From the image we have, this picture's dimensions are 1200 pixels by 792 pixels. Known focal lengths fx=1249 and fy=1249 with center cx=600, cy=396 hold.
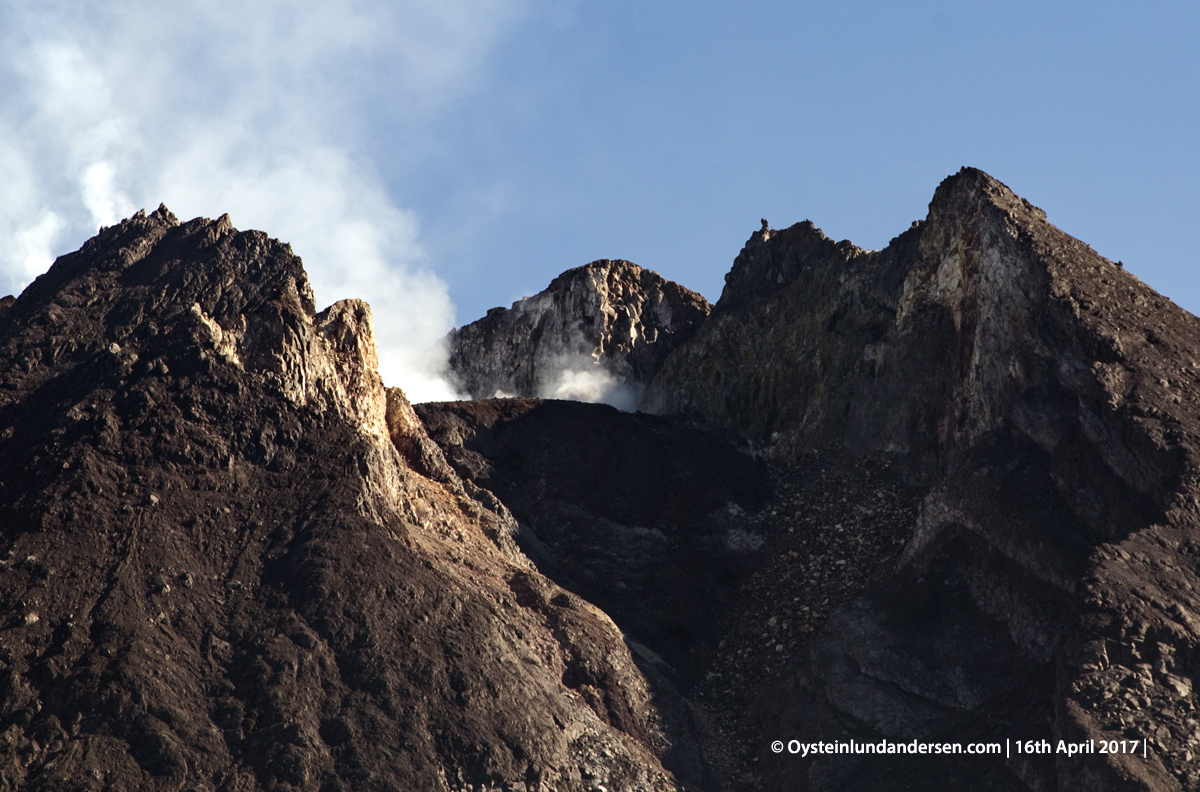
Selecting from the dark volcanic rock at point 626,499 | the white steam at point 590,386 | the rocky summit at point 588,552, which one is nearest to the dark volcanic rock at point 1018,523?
the rocky summit at point 588,552

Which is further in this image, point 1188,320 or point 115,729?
point 1188,320

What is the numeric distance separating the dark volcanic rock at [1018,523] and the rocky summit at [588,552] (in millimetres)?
96

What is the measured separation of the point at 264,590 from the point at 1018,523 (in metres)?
20.0

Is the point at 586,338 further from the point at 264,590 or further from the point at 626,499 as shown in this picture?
the point at 264,590

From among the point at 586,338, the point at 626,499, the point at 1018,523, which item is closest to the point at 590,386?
the point at 586,338

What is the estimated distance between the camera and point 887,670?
3331cm

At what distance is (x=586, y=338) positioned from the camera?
214ft

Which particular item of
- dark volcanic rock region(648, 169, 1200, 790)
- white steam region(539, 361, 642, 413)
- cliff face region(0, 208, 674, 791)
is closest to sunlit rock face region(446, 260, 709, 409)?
white steam region(539, 361, 642, 413)

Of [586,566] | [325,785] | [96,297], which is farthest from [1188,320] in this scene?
[96,297]

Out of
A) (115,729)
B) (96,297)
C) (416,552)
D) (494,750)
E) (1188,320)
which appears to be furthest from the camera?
(96,297)

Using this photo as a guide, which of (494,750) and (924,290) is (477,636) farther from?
(924,290)

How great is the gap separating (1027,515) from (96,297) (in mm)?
31562

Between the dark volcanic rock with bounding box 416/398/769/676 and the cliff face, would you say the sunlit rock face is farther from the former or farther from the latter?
the cliff face

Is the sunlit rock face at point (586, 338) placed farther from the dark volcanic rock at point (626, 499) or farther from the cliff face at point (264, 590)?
the cliff face at point (264, 590)
